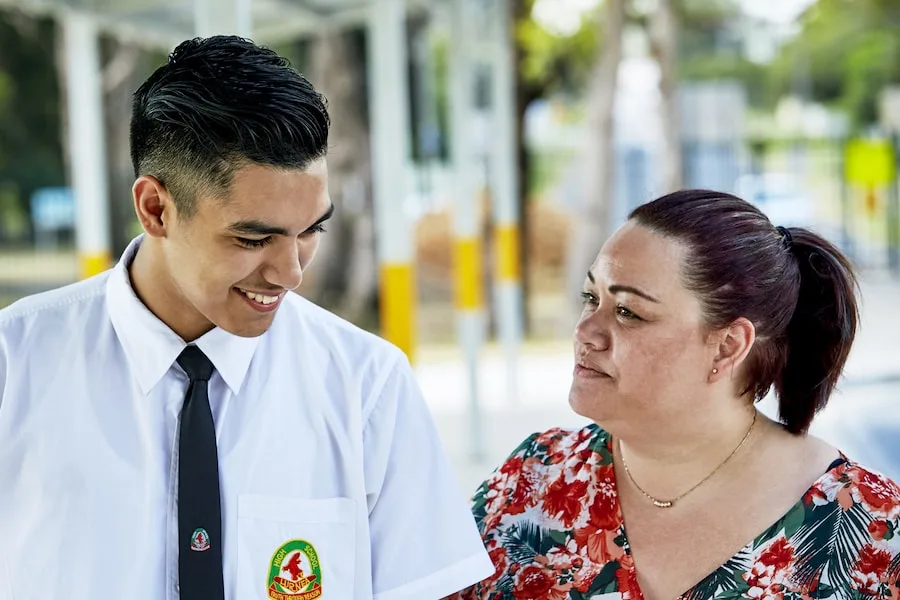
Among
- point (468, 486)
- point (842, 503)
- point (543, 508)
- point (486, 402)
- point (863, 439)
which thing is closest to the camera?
point (842, 503)

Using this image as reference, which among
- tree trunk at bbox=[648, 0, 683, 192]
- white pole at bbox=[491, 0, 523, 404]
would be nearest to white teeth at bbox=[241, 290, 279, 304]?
white pole at bbox=[491, 0, 523, 404]

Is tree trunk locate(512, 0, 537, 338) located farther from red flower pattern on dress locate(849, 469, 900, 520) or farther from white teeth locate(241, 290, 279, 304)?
white teeth locate(241, 290, 279, 304)

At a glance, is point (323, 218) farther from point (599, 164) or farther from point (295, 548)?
point (599, 164)

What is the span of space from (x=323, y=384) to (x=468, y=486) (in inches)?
183

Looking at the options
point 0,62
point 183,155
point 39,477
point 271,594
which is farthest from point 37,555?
point 0,62

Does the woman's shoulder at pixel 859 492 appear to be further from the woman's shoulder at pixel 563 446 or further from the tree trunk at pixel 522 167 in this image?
the tree trunk at pixel 522 167

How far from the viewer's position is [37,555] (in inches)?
66.1

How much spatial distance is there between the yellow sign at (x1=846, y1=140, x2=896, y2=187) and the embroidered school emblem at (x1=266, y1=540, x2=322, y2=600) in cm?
1689

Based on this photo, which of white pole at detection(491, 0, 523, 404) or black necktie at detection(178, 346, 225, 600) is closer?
black necktie at detection(178, 346, 225, 600)

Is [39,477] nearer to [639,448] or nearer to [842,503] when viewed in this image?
Answer: [639,448]

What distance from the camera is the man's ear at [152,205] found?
175 centimetres

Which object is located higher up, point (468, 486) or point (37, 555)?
point (37, 555)

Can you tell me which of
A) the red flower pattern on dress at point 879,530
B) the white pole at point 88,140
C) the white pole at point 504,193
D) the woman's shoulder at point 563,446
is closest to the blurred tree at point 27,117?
the white pole at point 504,193

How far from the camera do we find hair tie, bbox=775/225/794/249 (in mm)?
2267
